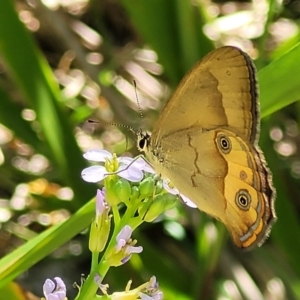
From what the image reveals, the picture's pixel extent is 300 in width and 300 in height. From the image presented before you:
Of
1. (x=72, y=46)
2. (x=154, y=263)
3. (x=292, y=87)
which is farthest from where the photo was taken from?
(x=72, y=46)

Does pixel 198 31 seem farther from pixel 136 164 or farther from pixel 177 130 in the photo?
pixel 136 164

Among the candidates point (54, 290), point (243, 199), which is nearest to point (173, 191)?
point (243, 199)

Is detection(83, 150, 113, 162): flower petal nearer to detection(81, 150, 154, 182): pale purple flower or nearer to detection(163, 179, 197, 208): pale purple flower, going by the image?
detection(81, 150, 154, 182): pale purple flower

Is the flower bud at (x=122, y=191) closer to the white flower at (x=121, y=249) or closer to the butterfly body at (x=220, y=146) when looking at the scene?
the white flower at (x=121, y=249)

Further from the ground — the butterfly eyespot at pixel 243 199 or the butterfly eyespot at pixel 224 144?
the butterfly eyespot at pixel 224 144

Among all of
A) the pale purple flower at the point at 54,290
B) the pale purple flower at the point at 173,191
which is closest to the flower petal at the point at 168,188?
the pale purple flower at the point at 173,191

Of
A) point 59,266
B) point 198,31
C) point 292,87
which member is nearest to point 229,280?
point 59,266
